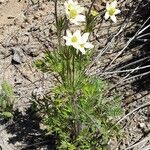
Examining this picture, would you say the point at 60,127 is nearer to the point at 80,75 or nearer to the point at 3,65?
the point at 80,75

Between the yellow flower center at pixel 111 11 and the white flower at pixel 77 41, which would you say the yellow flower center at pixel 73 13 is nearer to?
the white flower at pixel 77 41

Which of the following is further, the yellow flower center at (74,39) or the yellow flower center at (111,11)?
the yellow flower center at (111,11)

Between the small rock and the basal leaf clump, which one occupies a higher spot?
the small rock

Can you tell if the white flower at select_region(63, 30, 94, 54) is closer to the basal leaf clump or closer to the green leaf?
the basal leaf clump

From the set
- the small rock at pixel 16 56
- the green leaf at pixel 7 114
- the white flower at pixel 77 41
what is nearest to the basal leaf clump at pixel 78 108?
the white flower at pixel 77 41

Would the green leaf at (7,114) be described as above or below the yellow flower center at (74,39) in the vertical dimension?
below

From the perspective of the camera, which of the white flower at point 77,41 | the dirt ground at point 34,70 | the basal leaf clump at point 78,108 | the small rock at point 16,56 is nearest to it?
the white flower at point 77,41

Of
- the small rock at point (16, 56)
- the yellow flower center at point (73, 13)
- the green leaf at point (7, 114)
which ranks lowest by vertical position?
the green leaf at point (7, 114)

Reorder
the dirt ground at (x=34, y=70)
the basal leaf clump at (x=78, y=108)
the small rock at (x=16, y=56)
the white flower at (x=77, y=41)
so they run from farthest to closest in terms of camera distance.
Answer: the small rock at (x=16, y=56), the dirt ground at (x=34, y=70), the basal leaf clump at (x=78, y=108), the white flower at (x=77, y=41)

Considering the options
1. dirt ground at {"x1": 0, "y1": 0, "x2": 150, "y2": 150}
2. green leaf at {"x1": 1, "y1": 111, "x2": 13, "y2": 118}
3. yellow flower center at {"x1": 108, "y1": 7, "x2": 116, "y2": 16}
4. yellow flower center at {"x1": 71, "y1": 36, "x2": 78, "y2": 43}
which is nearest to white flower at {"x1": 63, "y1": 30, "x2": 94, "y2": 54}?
yellow flower center at {"x1": 71, "y1": 36, "x2": 78, "y2": 43}
